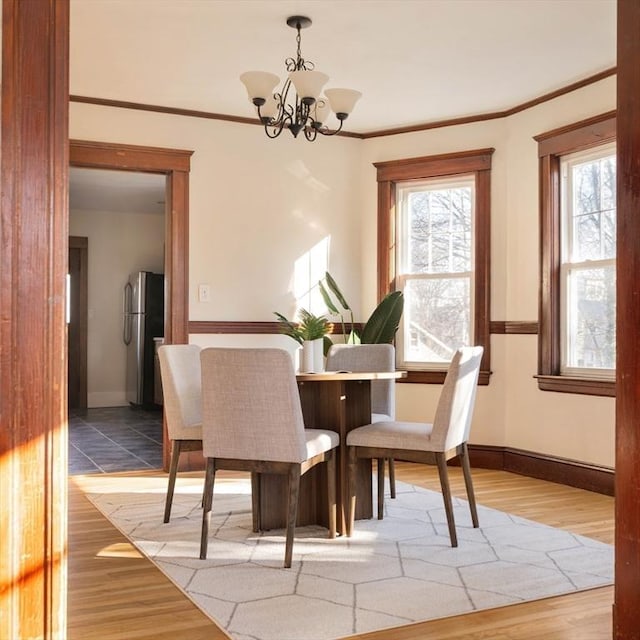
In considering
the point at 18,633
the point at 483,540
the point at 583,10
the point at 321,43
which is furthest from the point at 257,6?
the point at 18,633

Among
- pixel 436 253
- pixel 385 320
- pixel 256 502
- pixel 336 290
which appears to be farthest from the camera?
pixel 436 253

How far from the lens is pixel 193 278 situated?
550 centimetres

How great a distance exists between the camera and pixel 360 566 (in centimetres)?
317

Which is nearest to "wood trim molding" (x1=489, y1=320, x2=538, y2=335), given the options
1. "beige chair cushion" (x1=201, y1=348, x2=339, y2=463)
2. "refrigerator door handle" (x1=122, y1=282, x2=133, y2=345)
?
"beige chair cushion" (x1=201, y1=348, x2=339, y2=463)

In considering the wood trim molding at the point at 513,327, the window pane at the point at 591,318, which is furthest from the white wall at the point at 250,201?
the window pane at the point at 591,318

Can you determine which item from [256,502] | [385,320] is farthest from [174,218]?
[256,502]

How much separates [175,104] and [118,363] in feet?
16.4

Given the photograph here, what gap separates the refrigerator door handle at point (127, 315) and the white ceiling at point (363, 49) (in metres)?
4.48

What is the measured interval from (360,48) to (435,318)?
2.27 meters

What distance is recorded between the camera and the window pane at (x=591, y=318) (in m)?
4.82

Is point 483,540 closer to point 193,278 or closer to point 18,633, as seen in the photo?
point 18,633

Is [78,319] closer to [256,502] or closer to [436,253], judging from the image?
[436,253]

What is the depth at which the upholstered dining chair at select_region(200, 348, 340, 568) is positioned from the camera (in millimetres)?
3180

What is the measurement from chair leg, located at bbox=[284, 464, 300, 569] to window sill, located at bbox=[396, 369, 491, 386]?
268 centimetres
